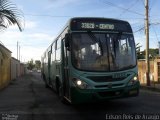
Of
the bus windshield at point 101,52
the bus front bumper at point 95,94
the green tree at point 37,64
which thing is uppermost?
the green tree at point 37,64

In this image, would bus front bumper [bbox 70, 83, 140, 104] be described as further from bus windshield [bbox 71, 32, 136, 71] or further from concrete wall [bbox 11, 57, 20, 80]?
concrete wall [bbox 11, 57, 20, 80]

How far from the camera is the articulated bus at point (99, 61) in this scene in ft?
36.4

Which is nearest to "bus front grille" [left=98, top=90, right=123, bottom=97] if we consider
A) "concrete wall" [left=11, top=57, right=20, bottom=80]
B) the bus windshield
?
the bus windshield

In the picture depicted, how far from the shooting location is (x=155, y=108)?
12.0m

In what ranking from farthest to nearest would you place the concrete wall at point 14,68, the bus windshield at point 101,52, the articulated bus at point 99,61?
the concrete wall at point 14,68, the bus windshield at point 101,52, the articulated bus at point 99,61

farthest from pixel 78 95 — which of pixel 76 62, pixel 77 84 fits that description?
pixel 76 62

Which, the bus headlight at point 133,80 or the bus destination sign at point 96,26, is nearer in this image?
the bus headlight at point 133,80

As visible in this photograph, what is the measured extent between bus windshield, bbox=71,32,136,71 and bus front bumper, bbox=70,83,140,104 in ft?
2.34

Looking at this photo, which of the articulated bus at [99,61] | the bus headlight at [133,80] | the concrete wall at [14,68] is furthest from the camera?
the concrete wall at [14,68]

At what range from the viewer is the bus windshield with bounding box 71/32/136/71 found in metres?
11.3

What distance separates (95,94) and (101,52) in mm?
1457

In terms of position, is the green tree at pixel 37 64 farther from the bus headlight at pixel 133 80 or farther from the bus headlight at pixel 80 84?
the bus headlight at pixel 80 84

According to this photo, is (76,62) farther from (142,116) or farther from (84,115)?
(142,116)

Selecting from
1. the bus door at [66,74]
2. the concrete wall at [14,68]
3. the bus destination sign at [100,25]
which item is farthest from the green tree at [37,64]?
the bus destination sign at [100,25]
